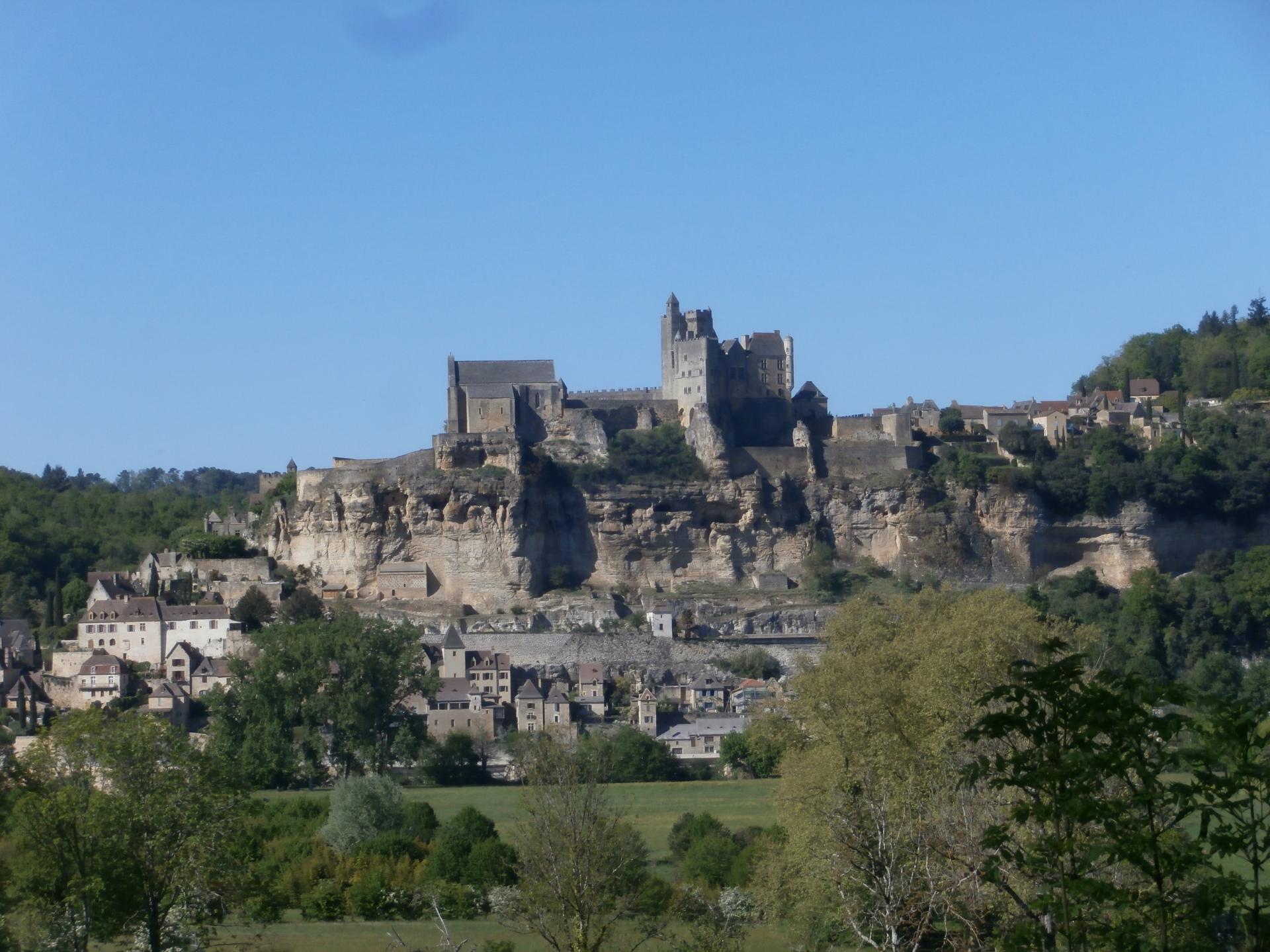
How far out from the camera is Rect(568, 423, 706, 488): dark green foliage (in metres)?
73.3

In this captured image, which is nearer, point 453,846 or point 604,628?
point 453,846

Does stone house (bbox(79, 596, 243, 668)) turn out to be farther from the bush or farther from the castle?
the bush

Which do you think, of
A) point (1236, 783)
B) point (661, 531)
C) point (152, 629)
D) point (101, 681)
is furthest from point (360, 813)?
point (661, 531)

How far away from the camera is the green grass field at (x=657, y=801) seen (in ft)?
136

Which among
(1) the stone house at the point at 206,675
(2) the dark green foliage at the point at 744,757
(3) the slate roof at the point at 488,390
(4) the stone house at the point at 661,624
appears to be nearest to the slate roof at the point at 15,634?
(1) the stone house at the point at 206,675

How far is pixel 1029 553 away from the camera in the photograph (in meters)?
74.5

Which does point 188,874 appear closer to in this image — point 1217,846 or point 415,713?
point 1217,846

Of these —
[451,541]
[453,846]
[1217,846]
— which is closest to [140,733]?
[453,846]

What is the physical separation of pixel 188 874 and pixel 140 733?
8.07 ft

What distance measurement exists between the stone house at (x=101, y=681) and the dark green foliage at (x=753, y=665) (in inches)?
824

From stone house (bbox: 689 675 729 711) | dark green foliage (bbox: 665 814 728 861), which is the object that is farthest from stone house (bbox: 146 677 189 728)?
dark green foliage (bbox: 665 814 728 861)

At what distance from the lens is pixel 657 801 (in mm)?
47469

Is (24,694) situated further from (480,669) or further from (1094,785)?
(1094,785)

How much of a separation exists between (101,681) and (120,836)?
133 ft
